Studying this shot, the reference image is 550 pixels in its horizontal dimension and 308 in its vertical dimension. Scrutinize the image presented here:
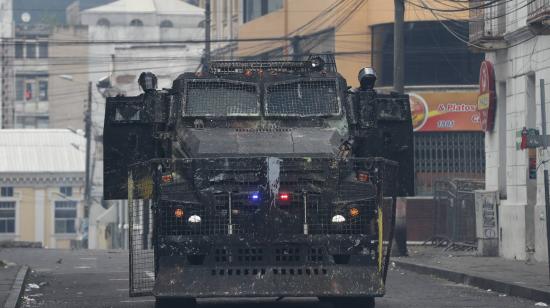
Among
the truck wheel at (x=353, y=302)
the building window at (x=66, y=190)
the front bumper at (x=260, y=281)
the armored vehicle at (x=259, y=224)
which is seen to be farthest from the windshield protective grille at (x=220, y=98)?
the building window at (x=66, y=190)

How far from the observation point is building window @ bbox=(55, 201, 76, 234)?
9712 cm

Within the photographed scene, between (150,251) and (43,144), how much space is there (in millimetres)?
84125

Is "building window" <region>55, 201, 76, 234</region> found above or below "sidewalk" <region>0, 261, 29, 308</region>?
below

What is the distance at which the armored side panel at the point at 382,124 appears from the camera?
17156 mm

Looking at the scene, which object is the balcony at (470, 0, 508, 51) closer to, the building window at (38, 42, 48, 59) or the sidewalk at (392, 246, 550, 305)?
→ the sidewalk at (392, 246, 550, 305)

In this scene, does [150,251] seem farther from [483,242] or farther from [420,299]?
[483,242]

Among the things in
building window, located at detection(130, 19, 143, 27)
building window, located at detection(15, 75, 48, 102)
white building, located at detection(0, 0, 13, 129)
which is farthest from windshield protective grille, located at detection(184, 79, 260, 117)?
building window, located at detection(15, 75, 48, 102)

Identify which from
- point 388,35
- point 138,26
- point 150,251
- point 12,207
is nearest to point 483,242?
point 388,35

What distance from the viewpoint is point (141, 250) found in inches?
640

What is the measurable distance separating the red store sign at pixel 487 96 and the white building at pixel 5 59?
93050mm

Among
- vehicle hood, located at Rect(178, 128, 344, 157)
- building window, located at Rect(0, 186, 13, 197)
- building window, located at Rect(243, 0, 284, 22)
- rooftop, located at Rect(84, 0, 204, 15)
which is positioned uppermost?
rooftop, located at Rect(84, 0, 204, 15)

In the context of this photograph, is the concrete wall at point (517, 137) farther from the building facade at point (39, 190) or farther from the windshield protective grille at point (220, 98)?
the building facade at point (39, 190)

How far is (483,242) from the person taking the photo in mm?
32469

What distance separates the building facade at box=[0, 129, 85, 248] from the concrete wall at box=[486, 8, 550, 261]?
63.7 metres
